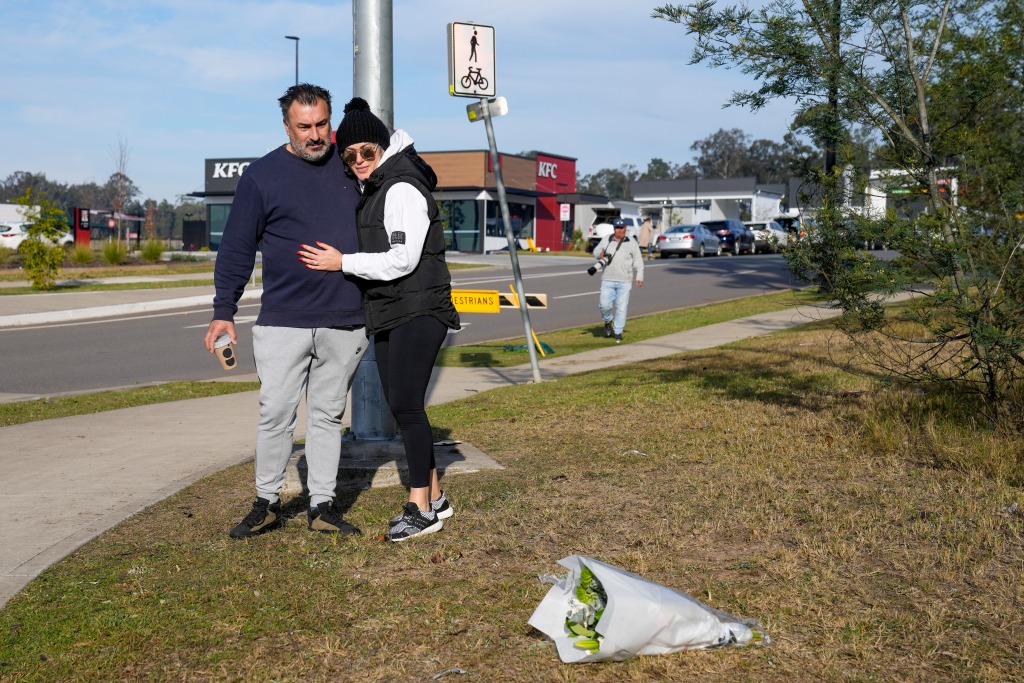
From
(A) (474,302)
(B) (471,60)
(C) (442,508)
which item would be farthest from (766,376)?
(C) (442,508)

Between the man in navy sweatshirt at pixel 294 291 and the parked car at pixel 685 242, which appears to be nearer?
the man in navy sweatshirt at pixel 294 291

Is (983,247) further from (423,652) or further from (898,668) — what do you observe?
Answer: (423,652)

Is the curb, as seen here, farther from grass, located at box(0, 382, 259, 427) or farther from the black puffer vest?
the black puffer vest

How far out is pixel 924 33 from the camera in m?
6.31

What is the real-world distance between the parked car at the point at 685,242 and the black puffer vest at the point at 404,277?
34497mm

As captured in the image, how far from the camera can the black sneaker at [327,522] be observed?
185 inches

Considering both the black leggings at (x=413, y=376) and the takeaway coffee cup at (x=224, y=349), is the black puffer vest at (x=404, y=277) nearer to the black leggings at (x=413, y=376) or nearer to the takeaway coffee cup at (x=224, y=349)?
the black leggings at (x=413, y=376)

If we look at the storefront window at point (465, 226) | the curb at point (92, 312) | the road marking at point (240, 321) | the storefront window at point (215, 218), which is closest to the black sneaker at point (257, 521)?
the curb at point (92, 312)

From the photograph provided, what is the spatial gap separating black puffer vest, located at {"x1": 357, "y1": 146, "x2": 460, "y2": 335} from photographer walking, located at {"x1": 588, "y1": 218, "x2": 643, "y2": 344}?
31.7 feet

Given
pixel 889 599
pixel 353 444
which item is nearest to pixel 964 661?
pixel 889 599

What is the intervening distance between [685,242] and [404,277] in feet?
114

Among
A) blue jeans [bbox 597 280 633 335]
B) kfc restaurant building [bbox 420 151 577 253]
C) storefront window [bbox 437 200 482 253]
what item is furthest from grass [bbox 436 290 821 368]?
storefront window [bbox 437 200 482 253]

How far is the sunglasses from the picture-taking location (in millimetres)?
4656

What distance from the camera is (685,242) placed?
1516 inches
